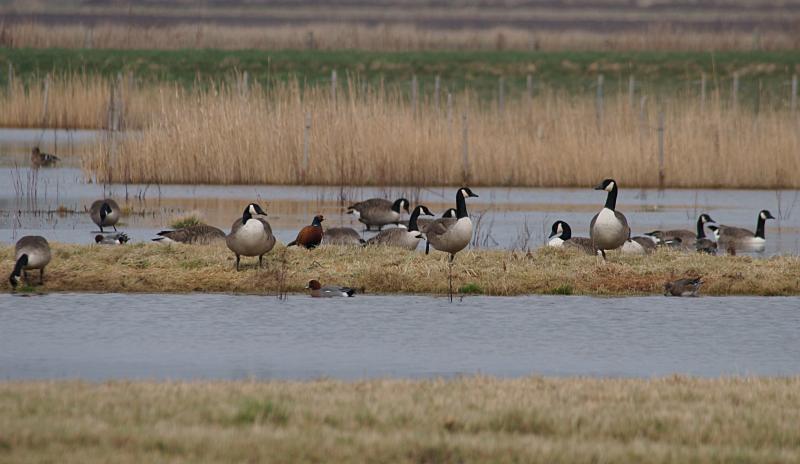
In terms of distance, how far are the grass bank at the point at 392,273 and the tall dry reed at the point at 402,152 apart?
1066cm

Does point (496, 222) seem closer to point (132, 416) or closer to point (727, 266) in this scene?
point (727, 266)

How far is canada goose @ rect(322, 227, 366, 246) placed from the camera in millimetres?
17375

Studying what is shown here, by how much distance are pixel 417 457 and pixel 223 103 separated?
19.8 m

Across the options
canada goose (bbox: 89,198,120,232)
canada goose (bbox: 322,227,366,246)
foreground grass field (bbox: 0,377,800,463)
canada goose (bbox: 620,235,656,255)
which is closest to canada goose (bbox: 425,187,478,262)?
canada goose (bbox: 322,227,366,246)

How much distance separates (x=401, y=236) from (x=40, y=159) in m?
13.7

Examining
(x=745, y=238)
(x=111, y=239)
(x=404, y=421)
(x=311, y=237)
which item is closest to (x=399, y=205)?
(x=311, y=237)

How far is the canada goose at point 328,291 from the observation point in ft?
44.9

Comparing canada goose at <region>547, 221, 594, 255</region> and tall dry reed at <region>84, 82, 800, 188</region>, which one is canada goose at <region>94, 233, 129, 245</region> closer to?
canada goose at <region>547, 221, 594, 255</region>

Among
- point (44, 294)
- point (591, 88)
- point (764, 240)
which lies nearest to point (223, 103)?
point (764, 240)

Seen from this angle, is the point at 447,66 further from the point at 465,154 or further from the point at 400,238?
the point at 400,238

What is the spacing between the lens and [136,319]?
1241 cm

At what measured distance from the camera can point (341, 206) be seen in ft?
76.7

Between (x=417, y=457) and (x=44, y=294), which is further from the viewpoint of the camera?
(x=44, y=294)

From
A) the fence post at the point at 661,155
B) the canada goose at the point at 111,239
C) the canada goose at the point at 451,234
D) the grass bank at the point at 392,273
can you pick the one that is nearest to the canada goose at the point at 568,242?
the grass bank at the point at 392,273
